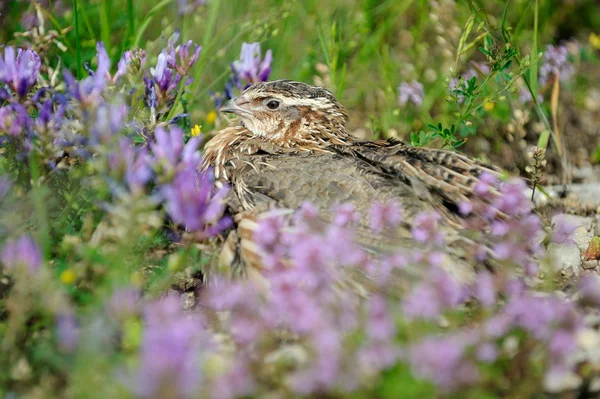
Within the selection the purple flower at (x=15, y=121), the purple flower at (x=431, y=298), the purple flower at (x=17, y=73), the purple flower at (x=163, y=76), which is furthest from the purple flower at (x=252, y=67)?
the purple flower at (x=431, y=298)

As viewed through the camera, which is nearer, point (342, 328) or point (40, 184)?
point (342, 328)

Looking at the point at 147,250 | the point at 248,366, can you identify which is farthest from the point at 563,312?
the point at 147,250

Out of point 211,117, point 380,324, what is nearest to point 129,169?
point 380,324

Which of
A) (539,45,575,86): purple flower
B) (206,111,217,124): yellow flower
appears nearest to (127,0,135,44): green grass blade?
(206,111,217,124): yellow flower

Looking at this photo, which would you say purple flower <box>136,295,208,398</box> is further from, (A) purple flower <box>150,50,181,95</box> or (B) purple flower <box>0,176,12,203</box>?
(A) purple flower <box>150,50,181,95</box>

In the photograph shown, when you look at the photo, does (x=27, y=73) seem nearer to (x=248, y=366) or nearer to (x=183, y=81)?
(x=183, y=81)

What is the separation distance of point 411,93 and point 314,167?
7.25ft

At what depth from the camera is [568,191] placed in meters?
5.58

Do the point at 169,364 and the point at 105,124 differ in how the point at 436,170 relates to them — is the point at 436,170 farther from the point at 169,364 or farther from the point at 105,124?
the point at 169,364

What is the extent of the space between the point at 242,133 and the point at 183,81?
0.63m

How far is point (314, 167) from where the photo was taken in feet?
13.4

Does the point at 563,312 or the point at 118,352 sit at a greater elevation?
the point at 563,312

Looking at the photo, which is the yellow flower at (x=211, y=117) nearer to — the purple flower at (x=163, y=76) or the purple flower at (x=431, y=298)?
the purple flower at (x=163, y=76)

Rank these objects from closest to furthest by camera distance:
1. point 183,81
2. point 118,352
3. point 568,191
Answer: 1. point 118,352
2. point 183,81
3. point 568,191
